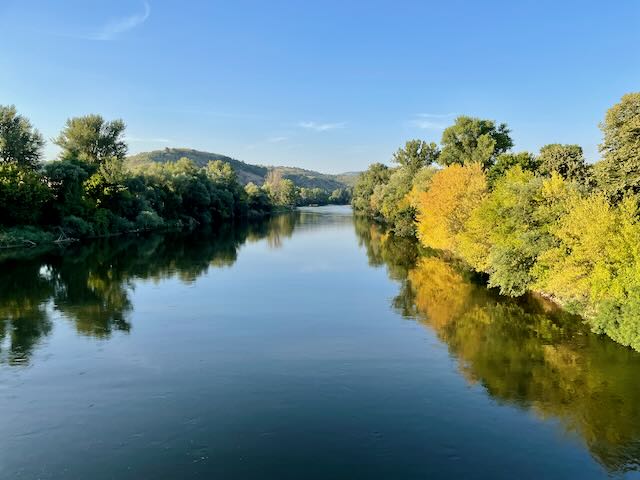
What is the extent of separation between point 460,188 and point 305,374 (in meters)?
31.2

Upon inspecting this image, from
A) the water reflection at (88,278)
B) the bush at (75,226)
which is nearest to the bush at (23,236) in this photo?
the bush at (75,226)

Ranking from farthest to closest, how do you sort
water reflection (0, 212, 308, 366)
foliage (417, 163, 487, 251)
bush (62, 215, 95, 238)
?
bush (62, 215, 95, 238)
foliage (417, 163, 487, 251)
water reflection (0, 212, 308, 366)

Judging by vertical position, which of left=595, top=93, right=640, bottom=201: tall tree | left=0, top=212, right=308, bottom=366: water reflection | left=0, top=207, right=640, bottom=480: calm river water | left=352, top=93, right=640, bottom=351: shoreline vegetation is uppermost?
left=595, top=93, right=640, bottom=201: tall tree

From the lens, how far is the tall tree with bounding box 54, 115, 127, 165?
81.7 metres

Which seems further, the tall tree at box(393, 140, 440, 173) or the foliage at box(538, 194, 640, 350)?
the tall tree at box(393, 140, 440, 173)

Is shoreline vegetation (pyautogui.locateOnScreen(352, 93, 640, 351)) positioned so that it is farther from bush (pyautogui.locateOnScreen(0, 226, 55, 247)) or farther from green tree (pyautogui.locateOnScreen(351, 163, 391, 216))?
green tree (pyautogui.locateOnScreen(351, 163, 391, 216))

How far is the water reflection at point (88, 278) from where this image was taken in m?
24.4

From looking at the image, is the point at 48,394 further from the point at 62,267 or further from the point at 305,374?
the point at 62,267

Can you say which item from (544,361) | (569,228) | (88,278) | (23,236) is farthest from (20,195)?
(544,361)

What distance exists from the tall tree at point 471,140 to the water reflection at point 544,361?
46724 millimetres

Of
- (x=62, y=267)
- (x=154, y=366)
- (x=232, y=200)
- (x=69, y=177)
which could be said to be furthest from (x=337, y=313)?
(x=232, y=200)

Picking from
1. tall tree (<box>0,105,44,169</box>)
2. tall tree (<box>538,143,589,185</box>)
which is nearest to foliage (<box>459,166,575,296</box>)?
tall tree (<box>538,143,589,185</box>)

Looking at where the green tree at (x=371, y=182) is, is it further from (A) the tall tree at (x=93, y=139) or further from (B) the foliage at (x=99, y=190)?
(A) the tall tree at (x=93, y=139)

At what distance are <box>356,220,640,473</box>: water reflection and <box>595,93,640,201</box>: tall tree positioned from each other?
7542 millimetres
